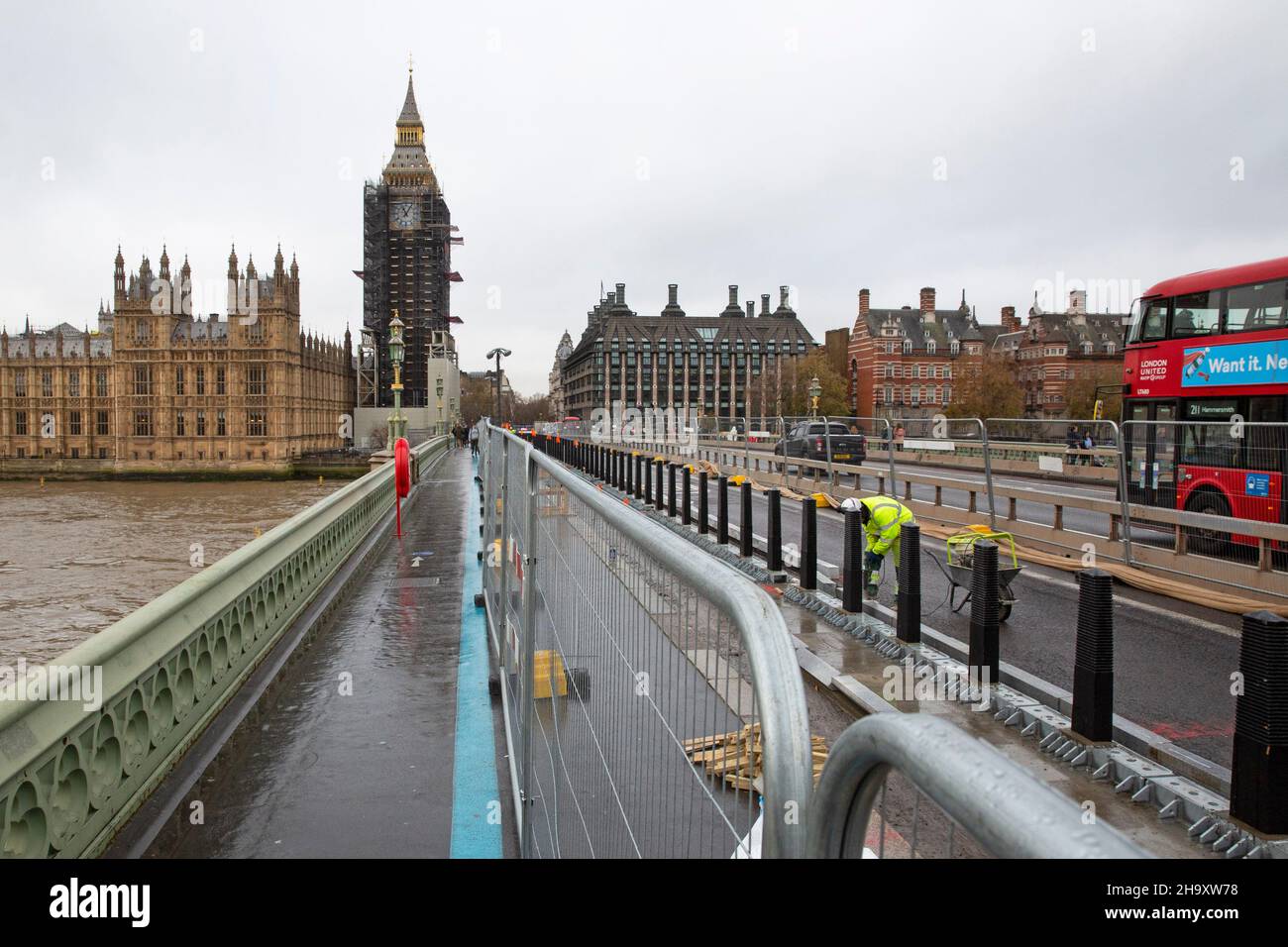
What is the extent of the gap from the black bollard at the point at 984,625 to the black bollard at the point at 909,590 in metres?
1.12

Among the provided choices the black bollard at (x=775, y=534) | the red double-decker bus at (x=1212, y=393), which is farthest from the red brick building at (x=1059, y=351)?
the black bollard at (x=775, y=534)

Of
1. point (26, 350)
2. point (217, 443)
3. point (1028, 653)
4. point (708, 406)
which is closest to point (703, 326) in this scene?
point (708, 406)

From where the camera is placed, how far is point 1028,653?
8016 millimetres

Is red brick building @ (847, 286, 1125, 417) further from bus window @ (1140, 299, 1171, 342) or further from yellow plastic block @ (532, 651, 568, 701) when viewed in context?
yellow plastic block @ (532, 651, 568, 701)

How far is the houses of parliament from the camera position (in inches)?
4117

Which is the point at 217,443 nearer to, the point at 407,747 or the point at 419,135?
the point at 419,135

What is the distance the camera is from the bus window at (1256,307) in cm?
1355

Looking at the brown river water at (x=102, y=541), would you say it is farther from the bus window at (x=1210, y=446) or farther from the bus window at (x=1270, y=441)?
the bus window at (x=1270, y=441)

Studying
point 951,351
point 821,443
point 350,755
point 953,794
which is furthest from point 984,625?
point 951,351

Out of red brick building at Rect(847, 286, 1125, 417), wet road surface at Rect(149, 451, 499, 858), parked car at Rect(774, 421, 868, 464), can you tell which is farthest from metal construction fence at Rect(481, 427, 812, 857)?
red brick building at Rect(847, 286, 1125, 417)

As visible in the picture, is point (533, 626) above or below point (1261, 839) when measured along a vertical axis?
above

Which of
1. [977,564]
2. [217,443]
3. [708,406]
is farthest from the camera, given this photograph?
[708,406]
